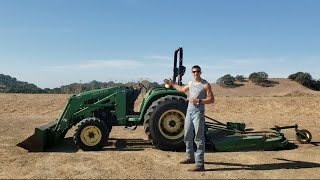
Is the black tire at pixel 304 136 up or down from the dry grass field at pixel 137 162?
up

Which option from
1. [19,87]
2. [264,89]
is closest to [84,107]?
[264,89]

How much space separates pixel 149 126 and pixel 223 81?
84.9 ft

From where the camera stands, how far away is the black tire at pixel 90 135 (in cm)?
955

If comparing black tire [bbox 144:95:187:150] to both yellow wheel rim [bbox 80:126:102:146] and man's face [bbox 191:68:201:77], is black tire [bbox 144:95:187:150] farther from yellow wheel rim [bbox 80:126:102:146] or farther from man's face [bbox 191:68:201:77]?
man's face [bbox 191:68:201:77]

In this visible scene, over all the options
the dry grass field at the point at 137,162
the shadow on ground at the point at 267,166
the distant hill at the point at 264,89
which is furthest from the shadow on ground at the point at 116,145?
the distant hill at the point at 264,89

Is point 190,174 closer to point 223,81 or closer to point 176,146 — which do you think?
point 176,146

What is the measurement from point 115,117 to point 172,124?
5.57 ft

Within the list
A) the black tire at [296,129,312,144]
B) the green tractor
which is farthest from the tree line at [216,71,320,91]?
the green tractor

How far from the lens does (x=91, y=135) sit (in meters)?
9.62

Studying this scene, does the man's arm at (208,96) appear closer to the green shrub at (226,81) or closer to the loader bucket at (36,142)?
the loader bucket at (36,142)

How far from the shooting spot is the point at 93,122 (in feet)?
31.6

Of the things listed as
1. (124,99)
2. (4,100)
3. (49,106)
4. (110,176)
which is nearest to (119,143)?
(124,99)

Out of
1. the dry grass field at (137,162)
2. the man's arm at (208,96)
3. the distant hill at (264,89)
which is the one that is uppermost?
the distant hill at (264,89)

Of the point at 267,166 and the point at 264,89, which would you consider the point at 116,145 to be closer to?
the point at 267,166
